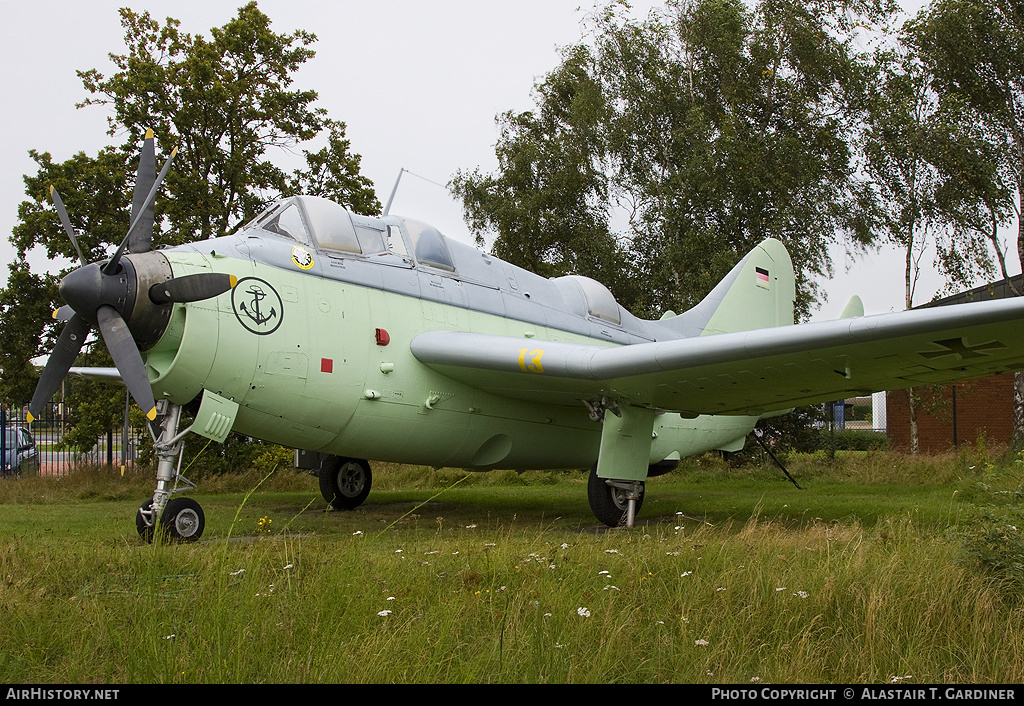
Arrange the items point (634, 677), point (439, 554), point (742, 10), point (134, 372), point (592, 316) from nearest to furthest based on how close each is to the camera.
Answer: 1. point (634, 677)
2. point (439, 554)
3. point (134, 372)
4. point (592, 316)
5. point (742, 10)

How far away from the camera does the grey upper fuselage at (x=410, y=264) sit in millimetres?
8078

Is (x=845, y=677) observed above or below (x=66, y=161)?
below

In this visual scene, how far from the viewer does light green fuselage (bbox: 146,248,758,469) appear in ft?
23.9

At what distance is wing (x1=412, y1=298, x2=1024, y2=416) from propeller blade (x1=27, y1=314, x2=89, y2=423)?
3.37 meters

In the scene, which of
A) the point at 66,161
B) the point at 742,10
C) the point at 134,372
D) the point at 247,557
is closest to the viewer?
the point at 247,557

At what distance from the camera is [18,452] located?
18500 mm

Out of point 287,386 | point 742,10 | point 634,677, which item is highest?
point 742,10

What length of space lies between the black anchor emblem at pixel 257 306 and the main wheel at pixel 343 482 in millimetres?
4031

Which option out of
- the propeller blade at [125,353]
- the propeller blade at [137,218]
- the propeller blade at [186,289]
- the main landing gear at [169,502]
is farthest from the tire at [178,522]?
the propeller blade at [137,218]

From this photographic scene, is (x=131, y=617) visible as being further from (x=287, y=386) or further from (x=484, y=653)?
(x=287, y=386)

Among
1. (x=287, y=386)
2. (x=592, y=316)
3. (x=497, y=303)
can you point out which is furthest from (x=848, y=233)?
(x=287, y=386)

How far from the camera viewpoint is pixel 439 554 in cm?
585

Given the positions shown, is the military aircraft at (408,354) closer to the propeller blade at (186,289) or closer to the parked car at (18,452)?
the propeller blade at (186,289)

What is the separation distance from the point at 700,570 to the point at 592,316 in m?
6.36
